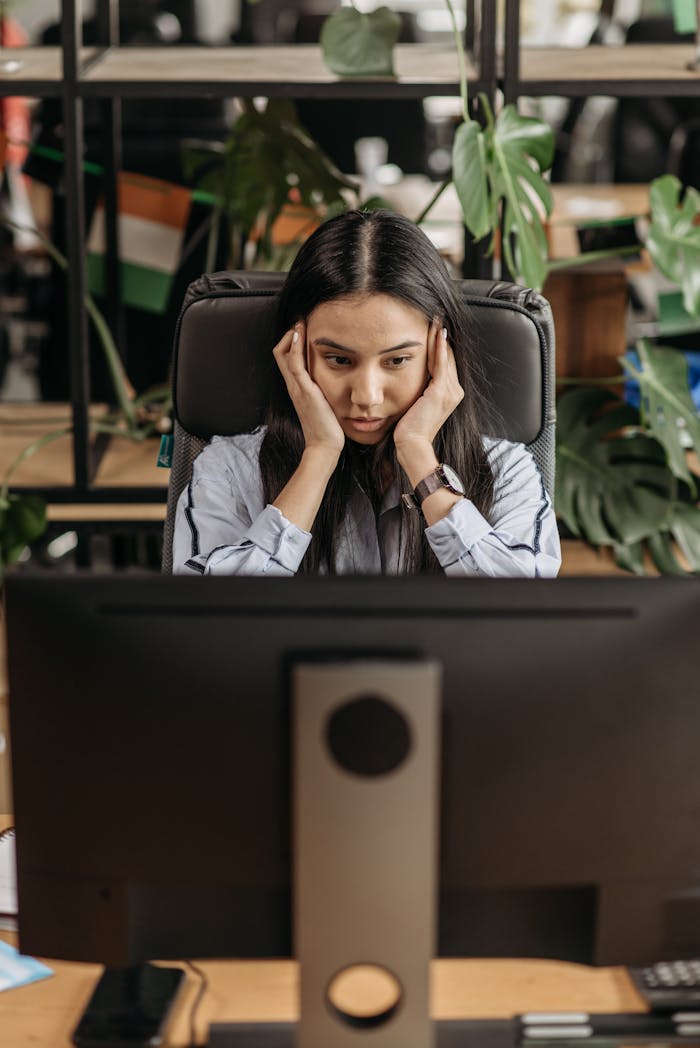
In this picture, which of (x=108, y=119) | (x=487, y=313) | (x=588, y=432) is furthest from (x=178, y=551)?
(x=108, y=119)

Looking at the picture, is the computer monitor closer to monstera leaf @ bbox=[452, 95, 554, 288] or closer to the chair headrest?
the chair headrest

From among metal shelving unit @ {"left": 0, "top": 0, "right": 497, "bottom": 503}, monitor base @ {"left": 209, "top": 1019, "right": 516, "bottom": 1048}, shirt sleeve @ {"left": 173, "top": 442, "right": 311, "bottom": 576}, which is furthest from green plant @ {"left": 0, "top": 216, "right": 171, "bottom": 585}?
monitor base @ {"left": 209, "top": 1019, "right": 516, "bottom": 1048}

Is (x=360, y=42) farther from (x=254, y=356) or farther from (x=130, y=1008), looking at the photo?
(x=130, y=1008)

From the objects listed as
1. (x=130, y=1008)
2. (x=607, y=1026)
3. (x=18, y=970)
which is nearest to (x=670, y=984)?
(x=607, y=1026)

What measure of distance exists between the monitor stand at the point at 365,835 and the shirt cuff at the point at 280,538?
0.64 m

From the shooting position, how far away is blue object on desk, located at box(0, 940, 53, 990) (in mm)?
1149

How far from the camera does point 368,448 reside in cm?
170

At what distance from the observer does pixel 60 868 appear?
37.2 inches

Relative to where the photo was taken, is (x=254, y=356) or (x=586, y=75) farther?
(x=586, y=75)

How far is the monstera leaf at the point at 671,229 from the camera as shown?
6.83 feet

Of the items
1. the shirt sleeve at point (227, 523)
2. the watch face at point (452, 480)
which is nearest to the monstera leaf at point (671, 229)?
the watch face at point (452, 480)

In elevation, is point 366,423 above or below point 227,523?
above

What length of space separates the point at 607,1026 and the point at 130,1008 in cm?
40

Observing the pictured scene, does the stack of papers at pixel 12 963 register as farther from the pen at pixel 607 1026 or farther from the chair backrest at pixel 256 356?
the chair backrest at pixel 256 356
